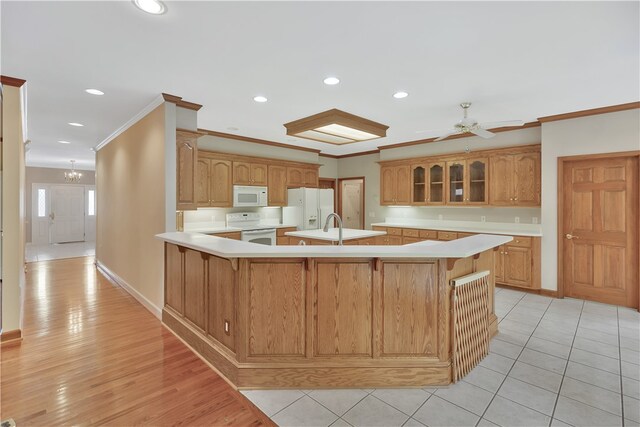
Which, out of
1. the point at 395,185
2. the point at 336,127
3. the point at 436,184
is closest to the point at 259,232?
the point at 336,127

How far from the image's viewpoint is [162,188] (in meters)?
3.49

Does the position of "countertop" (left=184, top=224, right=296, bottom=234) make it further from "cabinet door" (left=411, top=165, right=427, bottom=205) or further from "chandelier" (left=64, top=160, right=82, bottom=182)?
"chandelier" (left=64, top=160, right=82, bottom=182)

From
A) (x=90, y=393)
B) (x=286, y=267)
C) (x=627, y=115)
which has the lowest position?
(x=90, y=393)

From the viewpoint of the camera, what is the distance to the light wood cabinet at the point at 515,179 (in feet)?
15.9

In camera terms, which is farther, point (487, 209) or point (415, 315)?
point (487, 209)

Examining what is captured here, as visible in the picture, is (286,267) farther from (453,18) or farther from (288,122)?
(288,122)

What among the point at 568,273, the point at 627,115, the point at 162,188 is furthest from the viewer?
the point at 568,273

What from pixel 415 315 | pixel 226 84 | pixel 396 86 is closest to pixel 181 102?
pixel 226 84

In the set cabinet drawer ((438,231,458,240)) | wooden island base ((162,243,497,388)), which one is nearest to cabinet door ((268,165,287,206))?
cabinet drawer ((438,231,458,240))

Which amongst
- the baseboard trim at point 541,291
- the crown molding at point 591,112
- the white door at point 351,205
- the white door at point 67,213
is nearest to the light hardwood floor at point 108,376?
the baseboard trim at point 541,291

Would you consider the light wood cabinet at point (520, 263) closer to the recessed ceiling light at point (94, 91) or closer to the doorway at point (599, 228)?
the doorway at point (599, 228)

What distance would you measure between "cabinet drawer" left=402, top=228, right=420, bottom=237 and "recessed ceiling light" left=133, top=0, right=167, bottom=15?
5145mm

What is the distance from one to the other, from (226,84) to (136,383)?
2829 millimetres

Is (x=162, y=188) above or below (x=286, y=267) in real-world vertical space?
above
